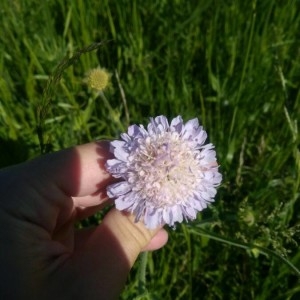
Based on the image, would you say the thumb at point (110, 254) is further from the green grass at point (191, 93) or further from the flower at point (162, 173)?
the green grass at point (191, 93)

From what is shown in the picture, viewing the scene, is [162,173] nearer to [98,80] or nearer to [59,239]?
[59,239]

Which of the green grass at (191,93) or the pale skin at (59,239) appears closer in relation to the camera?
the pale skin at (59,239)

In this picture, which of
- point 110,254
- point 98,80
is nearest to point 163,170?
point 110,254

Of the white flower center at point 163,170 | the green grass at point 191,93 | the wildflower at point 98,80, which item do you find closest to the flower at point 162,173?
the white flower center at point 163,170

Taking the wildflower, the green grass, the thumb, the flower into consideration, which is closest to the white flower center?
the flower

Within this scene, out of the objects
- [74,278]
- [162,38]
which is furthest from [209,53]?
[74,278]

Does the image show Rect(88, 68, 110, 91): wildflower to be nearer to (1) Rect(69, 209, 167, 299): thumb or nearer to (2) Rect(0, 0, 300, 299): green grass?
(2) Rect(0, 0, 300, 299): green grass

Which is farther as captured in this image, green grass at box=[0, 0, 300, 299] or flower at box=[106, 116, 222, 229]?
green grass at box=[0, 0, 300, 299]
